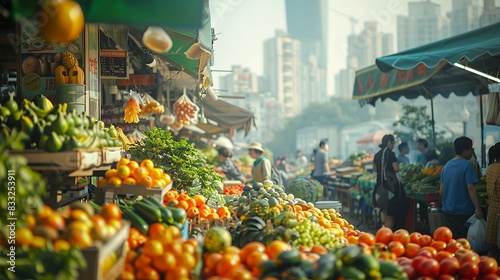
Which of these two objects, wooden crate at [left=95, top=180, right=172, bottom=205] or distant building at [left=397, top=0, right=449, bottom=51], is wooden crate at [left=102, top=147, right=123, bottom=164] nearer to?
wooden crate at [left=95, top=180, right=172, bottom=205]

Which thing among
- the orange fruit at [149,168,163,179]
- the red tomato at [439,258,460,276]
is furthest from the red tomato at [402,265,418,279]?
the orange fruit at [149,168,163,179]

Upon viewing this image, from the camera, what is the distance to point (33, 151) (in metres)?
3.74

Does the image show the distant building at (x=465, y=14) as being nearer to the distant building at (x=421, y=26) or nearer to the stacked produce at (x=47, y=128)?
the distant building at (x=421, y=26)

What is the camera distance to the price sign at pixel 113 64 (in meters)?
7.45

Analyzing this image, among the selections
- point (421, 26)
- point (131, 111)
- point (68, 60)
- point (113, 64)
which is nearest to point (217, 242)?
point (68, 60)

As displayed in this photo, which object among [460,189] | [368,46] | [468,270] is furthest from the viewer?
[368,46]

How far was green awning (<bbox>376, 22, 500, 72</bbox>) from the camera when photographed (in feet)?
25.9

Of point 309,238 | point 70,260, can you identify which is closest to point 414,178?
point 309,238

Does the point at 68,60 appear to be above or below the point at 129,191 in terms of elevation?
above

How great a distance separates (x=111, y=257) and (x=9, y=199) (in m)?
0.69

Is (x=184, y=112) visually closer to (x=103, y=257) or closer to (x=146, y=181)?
(x=146, y=181)

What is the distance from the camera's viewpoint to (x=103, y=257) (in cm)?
298

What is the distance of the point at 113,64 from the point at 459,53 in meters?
4.83

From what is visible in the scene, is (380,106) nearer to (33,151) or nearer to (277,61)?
(277,61)
